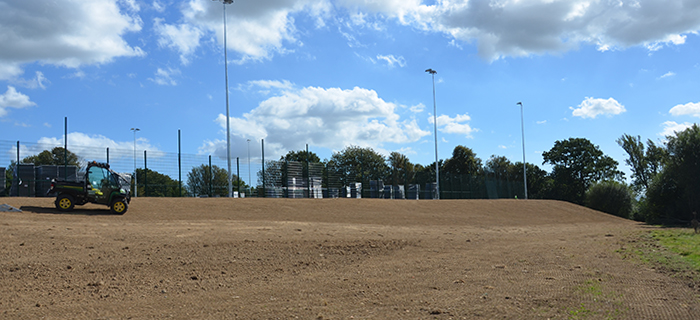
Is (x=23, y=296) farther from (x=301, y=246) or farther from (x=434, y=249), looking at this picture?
(x=434, y=249)

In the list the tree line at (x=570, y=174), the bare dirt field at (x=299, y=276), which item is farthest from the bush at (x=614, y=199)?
the bare dirt field at (x=299, y=276)

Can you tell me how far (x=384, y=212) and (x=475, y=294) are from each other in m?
20.4

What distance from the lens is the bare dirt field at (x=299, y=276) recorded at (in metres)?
7.36

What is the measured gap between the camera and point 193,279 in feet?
31.6

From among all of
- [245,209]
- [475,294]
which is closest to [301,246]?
[475,294]

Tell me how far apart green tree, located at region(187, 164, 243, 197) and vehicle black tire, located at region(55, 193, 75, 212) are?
397 inches

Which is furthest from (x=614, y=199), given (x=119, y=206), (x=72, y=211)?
(x=72, y=211)

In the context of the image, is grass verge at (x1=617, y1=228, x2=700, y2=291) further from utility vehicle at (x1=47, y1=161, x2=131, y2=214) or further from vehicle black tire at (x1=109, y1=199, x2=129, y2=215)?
utility vehicle at (x1=47, y1=161, x2=131, y2=214)

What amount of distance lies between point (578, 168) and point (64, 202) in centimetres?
8136

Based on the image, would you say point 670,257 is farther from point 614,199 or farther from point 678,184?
point 614,199

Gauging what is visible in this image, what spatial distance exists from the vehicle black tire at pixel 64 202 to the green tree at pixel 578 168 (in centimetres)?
7622

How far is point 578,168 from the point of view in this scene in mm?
84250

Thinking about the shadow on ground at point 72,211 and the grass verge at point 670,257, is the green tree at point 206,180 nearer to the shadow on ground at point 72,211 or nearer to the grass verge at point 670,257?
the shadow on ground at point 72,211

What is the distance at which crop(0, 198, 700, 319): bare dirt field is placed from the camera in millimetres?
7359
